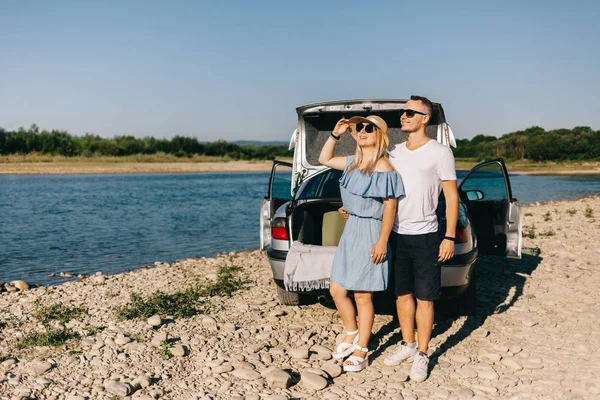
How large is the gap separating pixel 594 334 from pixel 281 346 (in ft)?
9.93

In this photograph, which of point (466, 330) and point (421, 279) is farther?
point (466, 330)

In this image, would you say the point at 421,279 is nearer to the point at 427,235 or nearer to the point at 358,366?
the point at 427,235

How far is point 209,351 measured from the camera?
494 cm

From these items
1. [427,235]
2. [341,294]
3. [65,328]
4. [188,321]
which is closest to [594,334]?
[427,235]

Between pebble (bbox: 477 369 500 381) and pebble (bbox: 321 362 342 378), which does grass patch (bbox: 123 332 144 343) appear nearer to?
pebble (bbox: 321 362 342 378)

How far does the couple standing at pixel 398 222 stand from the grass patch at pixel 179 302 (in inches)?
95.5

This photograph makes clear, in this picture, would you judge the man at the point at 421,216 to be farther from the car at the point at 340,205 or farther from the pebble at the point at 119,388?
the pebble at the point at 119,388

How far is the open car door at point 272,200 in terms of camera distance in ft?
22.0

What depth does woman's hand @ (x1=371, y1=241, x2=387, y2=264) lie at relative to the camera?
4227 mm

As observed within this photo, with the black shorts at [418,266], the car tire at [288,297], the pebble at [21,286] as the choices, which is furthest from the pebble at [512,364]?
the pebble at [21,286]

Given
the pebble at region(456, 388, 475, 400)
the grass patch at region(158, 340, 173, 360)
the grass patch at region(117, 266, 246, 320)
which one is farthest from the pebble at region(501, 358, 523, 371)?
the grass patch at region(117, 266, 246, 320)

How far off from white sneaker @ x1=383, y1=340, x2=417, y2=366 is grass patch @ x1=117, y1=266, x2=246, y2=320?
2.47 metres

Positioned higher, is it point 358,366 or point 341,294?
point 341,294

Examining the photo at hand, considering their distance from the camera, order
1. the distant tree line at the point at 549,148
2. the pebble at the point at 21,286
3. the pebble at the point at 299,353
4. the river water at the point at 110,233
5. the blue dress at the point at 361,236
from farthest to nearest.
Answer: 1. the distant tree line at the point at 549,148
2. the river water at the point at 110,233
3. the pebble at the point at 21,286
4. the pebble at the point at 299,353
5. the blue dress at the point at 361,236
